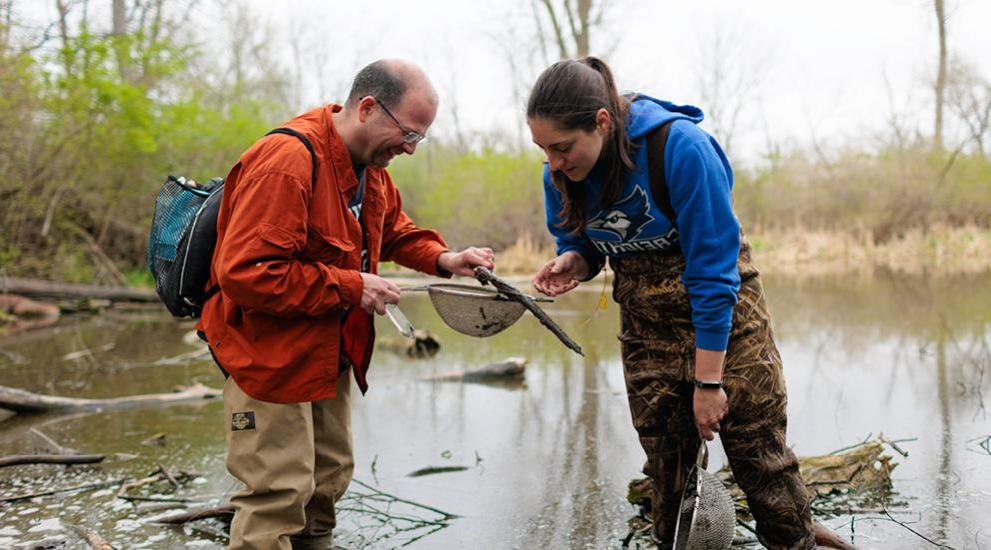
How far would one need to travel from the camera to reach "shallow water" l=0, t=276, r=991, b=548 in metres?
3.68

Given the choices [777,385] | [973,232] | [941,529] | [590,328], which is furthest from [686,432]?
[973,232]

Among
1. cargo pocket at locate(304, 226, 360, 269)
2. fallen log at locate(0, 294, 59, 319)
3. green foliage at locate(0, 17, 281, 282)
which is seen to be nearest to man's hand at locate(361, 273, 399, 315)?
cargo pocket at locate(304, 226, 360, 269)

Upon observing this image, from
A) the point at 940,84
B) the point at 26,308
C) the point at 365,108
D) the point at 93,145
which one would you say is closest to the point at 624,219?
the point at 365,108

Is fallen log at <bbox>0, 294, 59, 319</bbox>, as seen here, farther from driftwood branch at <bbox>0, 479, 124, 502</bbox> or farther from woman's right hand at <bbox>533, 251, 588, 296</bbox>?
woman's right hand at <bbox>533, 251, 588, 296</bbox>

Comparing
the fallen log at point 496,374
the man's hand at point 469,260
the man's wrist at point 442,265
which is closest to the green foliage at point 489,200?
the fallen log at point 496,374

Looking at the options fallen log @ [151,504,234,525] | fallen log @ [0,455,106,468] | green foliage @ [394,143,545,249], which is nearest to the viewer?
fallen log @ [151,504,234,525]

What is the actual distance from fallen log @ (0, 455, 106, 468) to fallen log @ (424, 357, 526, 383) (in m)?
2.96

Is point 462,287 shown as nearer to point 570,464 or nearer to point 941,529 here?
point 570,464

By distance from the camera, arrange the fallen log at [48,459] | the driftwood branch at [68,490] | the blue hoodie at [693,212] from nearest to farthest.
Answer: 1. the blue hoodie at [693,212]
2. the driftwood branch at [68,490]
3. the fallen log at [48,459]

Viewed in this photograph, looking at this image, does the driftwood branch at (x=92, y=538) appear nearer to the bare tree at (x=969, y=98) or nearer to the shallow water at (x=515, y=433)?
the shallow water at (x=515, y=433)

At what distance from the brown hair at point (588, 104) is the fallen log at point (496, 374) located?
418 centimetres

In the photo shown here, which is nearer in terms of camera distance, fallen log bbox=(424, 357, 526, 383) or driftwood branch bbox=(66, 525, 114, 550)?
driftwood branch bbox=(66, 525, 114, 550)

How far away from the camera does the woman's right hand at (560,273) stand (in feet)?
10.9

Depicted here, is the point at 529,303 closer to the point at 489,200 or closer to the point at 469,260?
the point at 469,260
